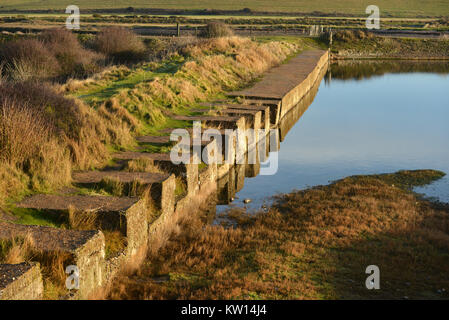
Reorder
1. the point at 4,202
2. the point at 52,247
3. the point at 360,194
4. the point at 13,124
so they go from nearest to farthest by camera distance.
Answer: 1. the point at 52,247
2. the point at 4,202
3. the point at 13,124
4. the point at 360,194

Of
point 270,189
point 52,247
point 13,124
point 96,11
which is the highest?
point 96,11

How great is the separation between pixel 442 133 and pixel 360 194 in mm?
10698

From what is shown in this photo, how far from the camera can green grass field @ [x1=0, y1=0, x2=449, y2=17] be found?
128 metres

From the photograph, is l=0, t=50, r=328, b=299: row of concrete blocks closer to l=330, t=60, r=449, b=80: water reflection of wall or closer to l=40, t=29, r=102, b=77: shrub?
l=40, t=29, r=102, b=77: shrub

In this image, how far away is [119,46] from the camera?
3209 centimetres

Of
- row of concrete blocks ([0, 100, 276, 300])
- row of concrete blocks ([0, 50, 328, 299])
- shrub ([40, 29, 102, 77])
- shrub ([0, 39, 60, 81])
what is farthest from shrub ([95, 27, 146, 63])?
row of concrete blocks ([0, 100, 276, 300])

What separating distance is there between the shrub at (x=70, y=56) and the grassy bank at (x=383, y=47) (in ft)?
95.7

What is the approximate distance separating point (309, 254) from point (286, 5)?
5244 inches

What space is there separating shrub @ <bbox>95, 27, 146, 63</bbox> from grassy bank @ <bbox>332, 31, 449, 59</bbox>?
25.6 meters

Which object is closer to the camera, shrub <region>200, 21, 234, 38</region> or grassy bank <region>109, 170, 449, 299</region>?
grassy bank <region>109, 170, 449, 299</region>

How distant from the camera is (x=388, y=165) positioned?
17.1 meters

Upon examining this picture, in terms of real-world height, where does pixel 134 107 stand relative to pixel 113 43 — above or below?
below

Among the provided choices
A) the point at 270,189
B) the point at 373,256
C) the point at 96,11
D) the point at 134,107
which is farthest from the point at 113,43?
the point at 96,11
